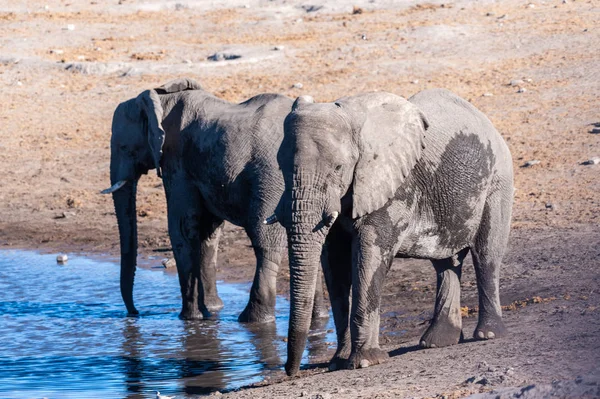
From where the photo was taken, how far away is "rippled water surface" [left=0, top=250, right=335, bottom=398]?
8133 mm

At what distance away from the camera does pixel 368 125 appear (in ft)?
22.9

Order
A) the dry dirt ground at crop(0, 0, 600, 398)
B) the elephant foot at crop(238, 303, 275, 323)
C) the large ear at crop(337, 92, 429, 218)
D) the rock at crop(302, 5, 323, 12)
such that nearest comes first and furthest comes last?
the large ear at crop(337, 92, 429, 218)
the dry dirt ground at crop(0, 0, 600, 398)
the elephant foot at crop(238, 303, 275, 323)
the rock at crop(302, 5, 323, 12)

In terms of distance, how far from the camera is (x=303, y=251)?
6578 millimetres

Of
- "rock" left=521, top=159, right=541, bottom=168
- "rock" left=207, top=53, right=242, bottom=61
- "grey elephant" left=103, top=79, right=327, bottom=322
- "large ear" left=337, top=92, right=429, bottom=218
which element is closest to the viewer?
Answer: "large ear" left=337, top=92, right=429, bottom=218

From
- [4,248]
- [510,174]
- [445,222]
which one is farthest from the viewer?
[4,248]

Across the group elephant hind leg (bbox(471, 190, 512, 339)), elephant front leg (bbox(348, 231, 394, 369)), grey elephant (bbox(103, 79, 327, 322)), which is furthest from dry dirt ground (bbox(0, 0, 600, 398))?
grey elephant (bbox(103, 79, 327, 322))

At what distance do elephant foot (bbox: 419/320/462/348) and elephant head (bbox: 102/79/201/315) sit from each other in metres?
3.47

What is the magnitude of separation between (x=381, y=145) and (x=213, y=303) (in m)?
3.90

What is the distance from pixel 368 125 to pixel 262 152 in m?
2.50

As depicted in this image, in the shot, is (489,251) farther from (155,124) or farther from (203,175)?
(155,124)

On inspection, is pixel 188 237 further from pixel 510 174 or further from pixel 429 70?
pixel 429 70

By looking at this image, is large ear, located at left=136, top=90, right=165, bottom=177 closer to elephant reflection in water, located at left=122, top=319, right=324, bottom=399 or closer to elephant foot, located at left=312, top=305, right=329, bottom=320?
elephant reflection in water, located at left=122, top=319, right=324, bottom=399

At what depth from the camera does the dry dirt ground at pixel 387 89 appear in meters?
7.08

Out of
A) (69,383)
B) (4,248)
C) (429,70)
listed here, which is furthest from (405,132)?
(429,70)
